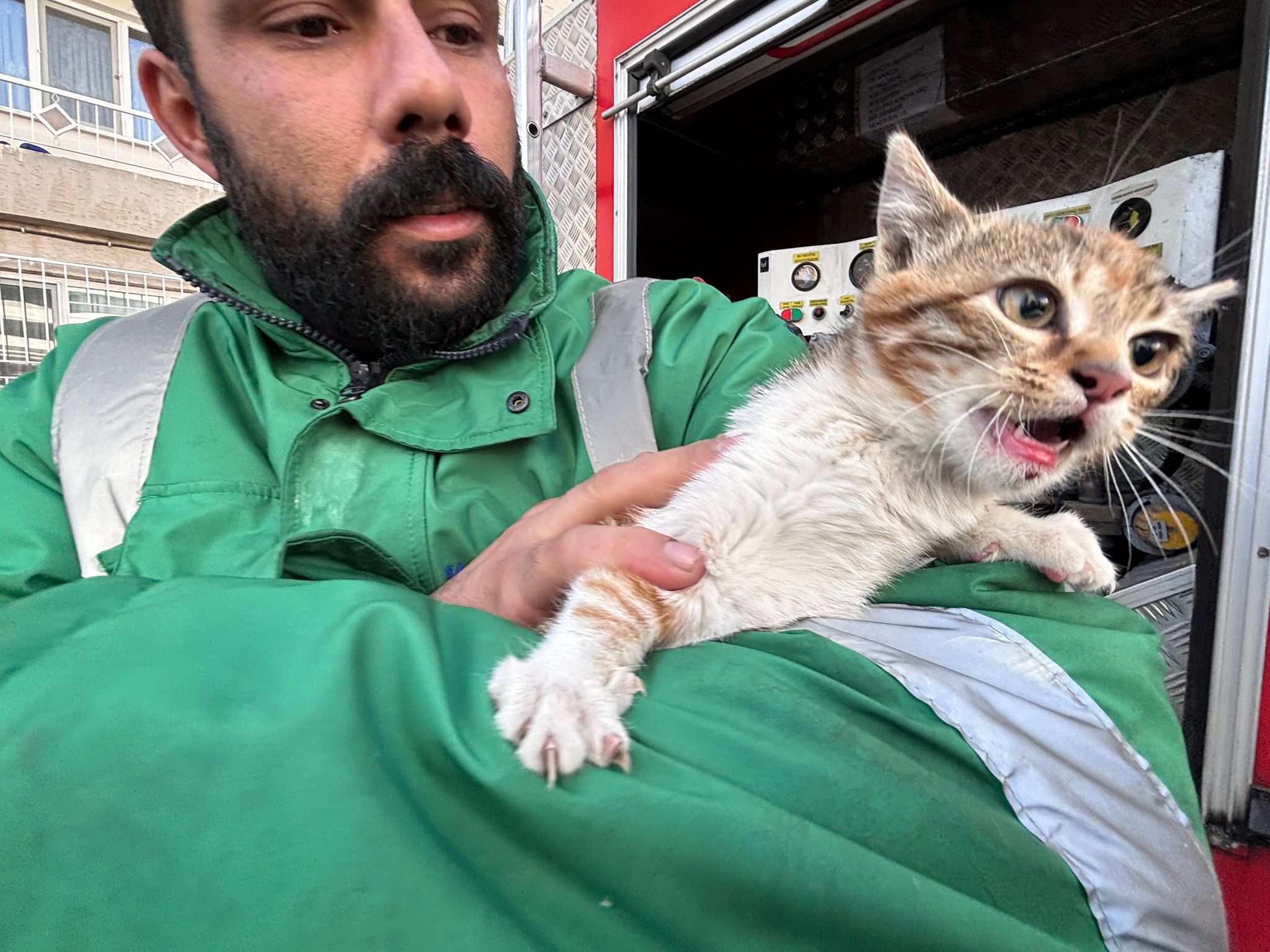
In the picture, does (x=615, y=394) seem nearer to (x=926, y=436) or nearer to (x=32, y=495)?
(x=926, y=436)

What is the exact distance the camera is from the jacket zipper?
5.35ft

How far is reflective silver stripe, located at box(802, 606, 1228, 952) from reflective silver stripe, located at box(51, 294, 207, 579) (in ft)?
5.06

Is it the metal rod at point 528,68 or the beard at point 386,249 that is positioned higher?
the metal rod at point 528,68

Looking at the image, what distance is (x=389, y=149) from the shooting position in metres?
1.62

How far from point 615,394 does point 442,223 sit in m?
0.64

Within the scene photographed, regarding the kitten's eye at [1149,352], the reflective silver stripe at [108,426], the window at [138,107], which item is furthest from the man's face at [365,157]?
the window at [138,107]

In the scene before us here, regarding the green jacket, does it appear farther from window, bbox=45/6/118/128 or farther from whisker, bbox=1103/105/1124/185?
window, bbox=45/6/118/128

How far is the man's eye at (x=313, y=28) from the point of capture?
159 centimetres

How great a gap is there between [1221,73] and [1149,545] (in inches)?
86.2

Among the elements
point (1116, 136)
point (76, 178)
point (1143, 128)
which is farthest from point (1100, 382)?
point (76, 178)

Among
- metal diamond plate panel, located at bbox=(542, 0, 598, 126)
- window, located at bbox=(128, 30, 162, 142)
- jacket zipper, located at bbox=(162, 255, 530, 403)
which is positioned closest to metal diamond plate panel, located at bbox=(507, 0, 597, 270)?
metal diamond plate panel, located at bbox=(542, 0, 598, 126)

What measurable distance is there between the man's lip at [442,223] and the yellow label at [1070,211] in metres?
2.41

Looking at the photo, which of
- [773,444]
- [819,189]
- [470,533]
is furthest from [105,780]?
[819,189]

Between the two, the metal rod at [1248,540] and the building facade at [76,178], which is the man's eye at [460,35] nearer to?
the metal rod at [1248,540]
